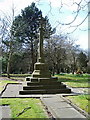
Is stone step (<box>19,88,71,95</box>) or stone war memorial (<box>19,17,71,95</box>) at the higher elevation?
stone war memorial (<box>19,17,71,95</box>)

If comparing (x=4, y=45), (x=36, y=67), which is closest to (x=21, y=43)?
(x=4, y=45)

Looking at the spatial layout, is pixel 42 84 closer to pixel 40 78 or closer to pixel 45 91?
pixel 40 78

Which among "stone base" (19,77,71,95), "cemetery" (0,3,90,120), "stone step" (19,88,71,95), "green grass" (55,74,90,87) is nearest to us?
"cemetery" (0,3,90,120)

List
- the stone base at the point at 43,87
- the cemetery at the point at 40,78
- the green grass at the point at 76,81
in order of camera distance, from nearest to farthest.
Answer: the cemetery at the point at 40,78
the stone base at the point at 43,87
the green grass at the point at 76,81

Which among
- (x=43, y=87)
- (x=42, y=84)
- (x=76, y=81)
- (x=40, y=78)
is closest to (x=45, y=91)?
(x=43, y=87)

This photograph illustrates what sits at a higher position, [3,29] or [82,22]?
[3,29]

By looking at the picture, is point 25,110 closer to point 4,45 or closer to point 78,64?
point 4,45

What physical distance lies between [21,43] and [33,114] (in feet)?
91.7

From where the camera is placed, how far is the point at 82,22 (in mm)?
4074

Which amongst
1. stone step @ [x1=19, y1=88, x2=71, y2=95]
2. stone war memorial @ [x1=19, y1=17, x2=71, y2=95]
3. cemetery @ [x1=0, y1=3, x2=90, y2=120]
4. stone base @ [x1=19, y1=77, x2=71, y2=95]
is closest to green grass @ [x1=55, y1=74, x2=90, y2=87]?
cemetery @ [x1=0, y1=3, x2=90, y2=120]

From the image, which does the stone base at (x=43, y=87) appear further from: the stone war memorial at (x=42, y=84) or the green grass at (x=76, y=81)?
the green grass at (x=76, y=81)

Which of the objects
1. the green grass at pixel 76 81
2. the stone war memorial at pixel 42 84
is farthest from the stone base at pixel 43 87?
the green grass at pixel 76 81

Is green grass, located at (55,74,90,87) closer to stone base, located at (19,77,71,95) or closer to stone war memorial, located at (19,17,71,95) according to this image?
stone war memorial, located at (19,17,71,95)

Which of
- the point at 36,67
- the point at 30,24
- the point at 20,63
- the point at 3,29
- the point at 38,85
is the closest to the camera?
the point at 38,85
